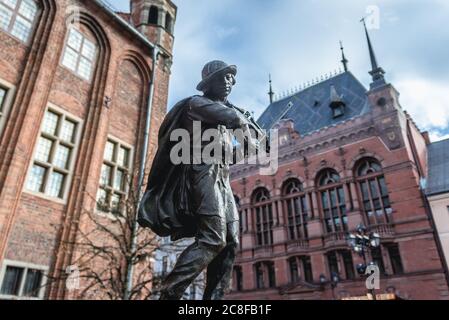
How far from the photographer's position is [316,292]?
2067 cm

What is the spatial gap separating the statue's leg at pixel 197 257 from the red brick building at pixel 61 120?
320 inches

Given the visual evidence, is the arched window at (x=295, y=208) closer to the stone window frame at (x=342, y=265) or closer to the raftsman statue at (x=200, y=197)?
the stone window frame at (x=342, y=265)

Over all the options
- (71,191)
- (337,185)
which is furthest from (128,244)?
(337,185)

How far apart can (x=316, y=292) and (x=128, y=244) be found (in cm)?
1486

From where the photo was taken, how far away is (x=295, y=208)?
80.1 ft

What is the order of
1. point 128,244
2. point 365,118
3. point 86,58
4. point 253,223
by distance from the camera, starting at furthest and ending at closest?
point 253,223, point 365,118, point 86,58, point 128,244

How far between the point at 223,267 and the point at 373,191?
2076 centimetres

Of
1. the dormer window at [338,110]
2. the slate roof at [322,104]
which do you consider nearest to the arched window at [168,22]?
the slate roof at [322,104]

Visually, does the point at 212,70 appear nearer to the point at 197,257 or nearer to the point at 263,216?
the point at 197,257

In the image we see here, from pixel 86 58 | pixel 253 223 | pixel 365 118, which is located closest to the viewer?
pixel 86 58

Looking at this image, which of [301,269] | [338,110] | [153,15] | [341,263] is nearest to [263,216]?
[301,269]

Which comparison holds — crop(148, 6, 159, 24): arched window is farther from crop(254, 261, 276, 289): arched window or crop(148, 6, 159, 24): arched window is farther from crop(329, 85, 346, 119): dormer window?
crop(254, 261, 276, 289): arched window

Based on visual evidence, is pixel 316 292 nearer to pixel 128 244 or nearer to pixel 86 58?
pixel 128 244

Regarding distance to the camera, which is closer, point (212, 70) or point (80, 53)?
point (212, 70)
